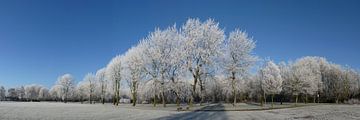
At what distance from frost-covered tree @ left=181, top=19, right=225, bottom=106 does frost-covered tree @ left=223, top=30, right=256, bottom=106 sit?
615 cm

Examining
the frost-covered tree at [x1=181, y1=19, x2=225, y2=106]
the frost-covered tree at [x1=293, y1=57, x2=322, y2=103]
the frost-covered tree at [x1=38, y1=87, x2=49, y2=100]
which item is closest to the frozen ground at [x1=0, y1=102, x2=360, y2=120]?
the frost-covered tree at [x1=181, y1=19, x2=225, y2=106]

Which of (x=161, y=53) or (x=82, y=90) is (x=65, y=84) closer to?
(x=82, y=90)

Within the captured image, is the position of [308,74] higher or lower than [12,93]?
higher

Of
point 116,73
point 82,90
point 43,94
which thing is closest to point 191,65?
point 116,73

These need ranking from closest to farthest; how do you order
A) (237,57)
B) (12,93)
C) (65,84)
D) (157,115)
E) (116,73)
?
1. (157,115)
2. (237,57)
3. (116,73)
4. (65,84)
5. (12,93)

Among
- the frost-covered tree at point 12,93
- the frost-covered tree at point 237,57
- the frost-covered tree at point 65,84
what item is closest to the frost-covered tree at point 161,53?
the frost-covered tree at point 237,57

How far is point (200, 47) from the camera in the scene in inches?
1706

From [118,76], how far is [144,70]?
68.4ft

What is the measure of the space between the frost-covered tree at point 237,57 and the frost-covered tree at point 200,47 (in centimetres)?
615

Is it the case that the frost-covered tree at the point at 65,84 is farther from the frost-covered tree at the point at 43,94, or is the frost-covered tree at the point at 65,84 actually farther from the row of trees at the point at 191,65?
the frost-covered tree at the point at 43,94

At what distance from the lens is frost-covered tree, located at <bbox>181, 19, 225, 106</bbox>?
43094 millimetres

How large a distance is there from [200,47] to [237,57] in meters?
A: 10.1

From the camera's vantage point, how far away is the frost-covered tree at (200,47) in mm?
43094

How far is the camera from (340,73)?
305ft
